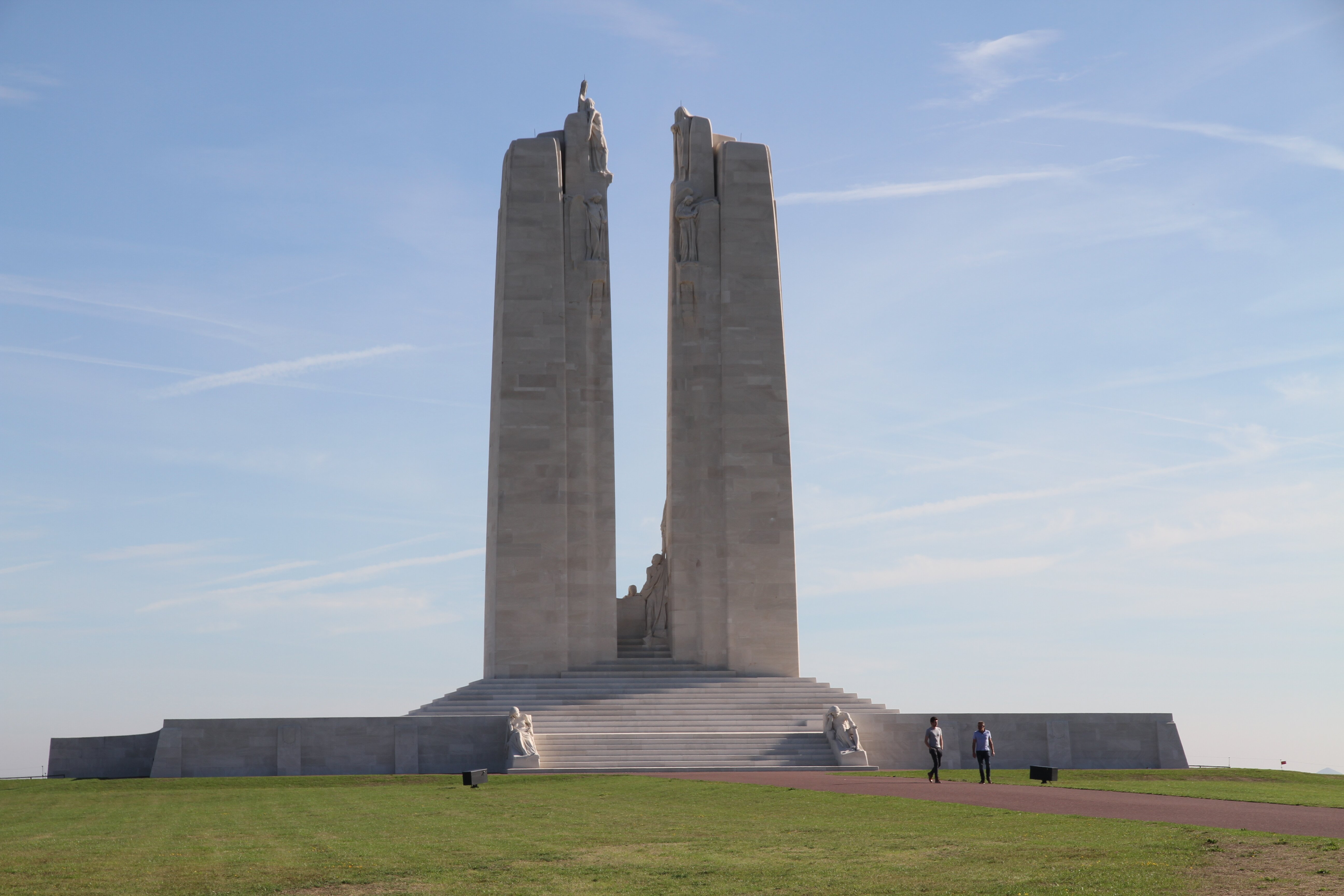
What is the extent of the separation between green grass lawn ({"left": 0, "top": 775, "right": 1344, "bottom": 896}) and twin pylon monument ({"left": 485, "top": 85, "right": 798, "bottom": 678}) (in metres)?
17.6

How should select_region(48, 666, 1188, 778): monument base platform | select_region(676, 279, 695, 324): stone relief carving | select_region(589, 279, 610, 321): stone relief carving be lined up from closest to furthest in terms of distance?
select_region(48, 666, 1188, 778): monument base platform, select_region(589, 279, 610, 321): stone relief carving, select_region(676, 279, 695, 324): stone relief carving

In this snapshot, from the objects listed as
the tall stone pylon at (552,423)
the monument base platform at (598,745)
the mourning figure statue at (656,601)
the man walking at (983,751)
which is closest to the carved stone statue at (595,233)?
the tall stone pylon at (552,423)

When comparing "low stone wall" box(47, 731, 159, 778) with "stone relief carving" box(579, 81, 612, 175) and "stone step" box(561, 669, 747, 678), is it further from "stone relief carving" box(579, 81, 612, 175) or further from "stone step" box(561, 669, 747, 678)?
"stone relief carving" box(579, 81, 612, 175)

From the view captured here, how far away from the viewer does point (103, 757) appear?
99.3 feet

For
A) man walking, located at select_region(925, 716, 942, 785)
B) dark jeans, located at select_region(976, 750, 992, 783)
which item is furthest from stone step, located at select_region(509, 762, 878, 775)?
dark jeans, located at select_region(976, 750, 992, 783)

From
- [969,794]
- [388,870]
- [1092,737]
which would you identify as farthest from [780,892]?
[1092,737]

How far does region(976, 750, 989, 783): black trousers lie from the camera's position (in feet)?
78.4

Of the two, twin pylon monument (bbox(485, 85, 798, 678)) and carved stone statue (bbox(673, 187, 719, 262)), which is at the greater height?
carved stone statue (bbox(673, 187, 719, 262))

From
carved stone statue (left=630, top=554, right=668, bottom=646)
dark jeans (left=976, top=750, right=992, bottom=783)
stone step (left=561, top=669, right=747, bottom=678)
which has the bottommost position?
dark jeans (left=976, top=750, right=992, bottom=783)

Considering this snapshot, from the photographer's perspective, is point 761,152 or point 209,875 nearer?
point 209,875

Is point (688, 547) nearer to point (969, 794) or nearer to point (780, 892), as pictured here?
point (969, 794)

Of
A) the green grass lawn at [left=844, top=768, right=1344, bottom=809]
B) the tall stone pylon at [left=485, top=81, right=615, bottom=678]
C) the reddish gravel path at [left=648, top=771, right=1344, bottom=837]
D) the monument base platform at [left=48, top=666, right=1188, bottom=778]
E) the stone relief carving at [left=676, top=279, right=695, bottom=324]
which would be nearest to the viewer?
the reddish gravel path at [left=648, top=771, right=1344, bottom=837]

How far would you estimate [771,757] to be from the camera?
29.0 m

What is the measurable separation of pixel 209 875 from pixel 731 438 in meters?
28.2
